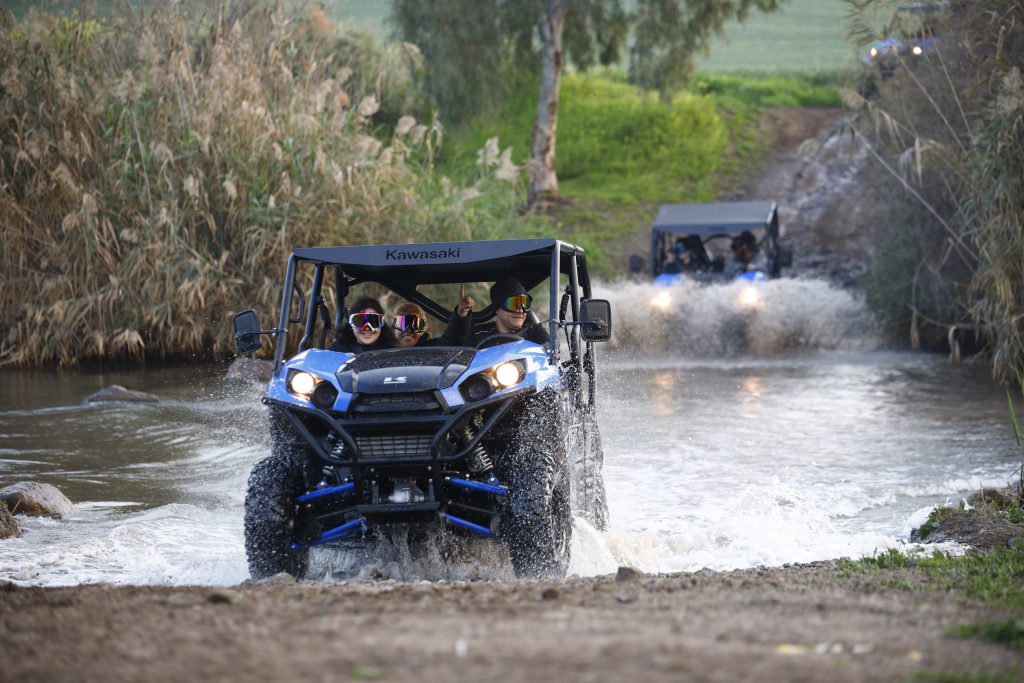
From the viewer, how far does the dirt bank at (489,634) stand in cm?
362

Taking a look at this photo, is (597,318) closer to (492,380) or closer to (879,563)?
(492,380)

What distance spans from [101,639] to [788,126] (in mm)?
34714

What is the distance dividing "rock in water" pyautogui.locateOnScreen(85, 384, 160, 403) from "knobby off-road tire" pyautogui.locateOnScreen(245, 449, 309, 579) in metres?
9.33

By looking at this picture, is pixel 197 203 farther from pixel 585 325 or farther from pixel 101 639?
pixel 101 639

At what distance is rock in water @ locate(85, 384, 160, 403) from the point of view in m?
15.2

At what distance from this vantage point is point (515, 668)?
11.9 feet

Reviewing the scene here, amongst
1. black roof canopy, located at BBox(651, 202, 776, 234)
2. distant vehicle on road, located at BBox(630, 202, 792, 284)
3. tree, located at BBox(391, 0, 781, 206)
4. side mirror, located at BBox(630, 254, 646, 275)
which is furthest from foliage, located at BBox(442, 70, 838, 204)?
side mirror, located at BBox(630, 254, 646, 275)

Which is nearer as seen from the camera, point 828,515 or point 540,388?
point 540,388

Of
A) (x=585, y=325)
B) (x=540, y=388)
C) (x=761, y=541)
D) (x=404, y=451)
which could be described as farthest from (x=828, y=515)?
(x=404, y=451)

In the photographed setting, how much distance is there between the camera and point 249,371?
16781mm

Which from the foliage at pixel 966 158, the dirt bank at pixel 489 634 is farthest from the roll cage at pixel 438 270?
the foliage at pixel 966 158

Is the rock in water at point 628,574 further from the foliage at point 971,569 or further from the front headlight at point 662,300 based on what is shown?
the front headlight at point 662,300

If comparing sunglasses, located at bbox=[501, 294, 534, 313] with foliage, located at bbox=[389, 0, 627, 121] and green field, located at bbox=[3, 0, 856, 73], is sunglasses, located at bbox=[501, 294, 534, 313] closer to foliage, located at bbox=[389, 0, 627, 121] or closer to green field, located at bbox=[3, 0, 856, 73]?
foliage, located at bbox=[389, 0, 627, 121]

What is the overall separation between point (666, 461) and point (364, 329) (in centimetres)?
500
